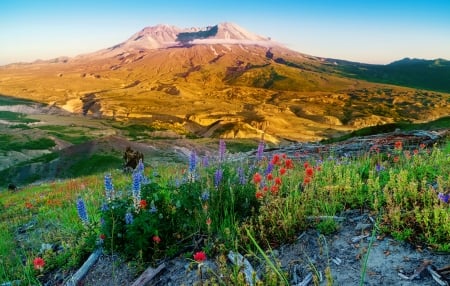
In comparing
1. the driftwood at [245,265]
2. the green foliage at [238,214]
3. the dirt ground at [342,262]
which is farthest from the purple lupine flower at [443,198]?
the driftwood at [245,265]

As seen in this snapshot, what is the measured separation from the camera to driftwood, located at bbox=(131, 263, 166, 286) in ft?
16.6

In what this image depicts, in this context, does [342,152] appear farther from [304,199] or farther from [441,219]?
[441,219]

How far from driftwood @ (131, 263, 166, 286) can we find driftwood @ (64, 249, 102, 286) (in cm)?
88

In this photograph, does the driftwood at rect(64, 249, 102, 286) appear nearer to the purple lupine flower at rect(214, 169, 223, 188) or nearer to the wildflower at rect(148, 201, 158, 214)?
the wildflower at rect(148, 201, 158, 214)

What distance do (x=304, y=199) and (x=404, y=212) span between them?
1391 mm

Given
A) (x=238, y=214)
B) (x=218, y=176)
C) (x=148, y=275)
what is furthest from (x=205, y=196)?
(x=148, y=275)

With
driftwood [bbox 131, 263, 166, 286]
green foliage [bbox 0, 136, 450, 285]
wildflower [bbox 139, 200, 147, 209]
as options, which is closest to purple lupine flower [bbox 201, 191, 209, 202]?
green foliage [bbox 0, 136, 450, 285]

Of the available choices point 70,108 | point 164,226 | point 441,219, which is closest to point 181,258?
point 164,226

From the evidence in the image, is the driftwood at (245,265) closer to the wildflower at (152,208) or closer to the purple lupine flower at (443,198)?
the wildflower at (152,208)

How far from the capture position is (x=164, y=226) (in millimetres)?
5547

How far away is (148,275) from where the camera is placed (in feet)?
16.8

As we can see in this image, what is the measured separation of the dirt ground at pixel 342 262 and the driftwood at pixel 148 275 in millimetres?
68

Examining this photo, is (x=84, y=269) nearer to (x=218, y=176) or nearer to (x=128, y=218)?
(x=128, y=218)

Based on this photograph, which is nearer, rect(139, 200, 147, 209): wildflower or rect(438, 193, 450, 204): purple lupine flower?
rect(438, 193, 450, 204): purple lupine flower
